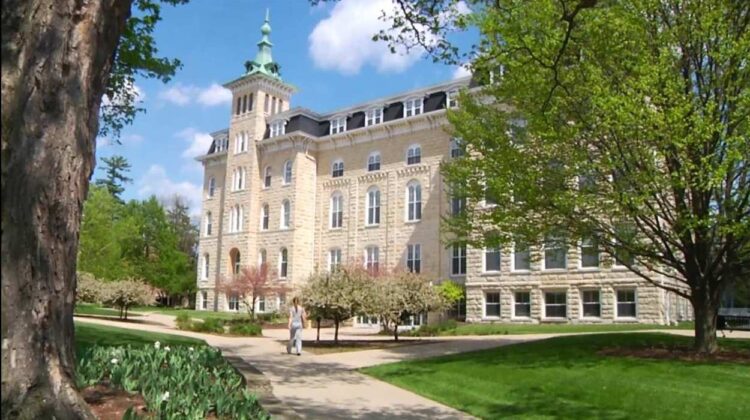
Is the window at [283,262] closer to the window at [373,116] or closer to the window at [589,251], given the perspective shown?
the window at [373,116]

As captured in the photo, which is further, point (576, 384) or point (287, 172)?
point (287, 172)

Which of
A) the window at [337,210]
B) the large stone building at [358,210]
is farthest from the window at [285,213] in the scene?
the window at [337,210]

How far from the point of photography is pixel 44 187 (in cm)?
416

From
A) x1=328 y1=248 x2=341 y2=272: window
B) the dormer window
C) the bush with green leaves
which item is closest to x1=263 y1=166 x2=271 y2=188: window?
the dormer window

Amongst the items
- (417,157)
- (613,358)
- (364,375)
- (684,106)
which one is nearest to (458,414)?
(364,375)

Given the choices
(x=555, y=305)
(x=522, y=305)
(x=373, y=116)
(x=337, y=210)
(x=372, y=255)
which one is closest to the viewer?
(x=555, y=305)

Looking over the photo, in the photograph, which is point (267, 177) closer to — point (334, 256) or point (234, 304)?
point (334, 256)

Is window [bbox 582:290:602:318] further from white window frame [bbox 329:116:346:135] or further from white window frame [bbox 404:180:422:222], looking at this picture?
white window frame [bbox 329:116:346:135]

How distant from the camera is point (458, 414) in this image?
9.09 m

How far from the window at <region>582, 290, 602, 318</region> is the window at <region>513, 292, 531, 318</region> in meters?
2.97

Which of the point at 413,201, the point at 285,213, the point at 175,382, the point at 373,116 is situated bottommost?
the point at 175,382

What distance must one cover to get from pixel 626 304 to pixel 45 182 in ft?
101

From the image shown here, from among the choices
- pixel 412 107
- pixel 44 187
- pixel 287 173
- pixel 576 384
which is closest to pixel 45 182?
pixel 44 187

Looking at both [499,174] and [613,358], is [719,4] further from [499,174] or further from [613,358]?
[613,358]
